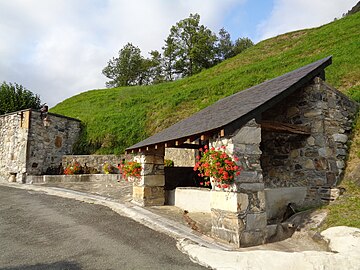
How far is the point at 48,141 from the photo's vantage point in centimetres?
1395

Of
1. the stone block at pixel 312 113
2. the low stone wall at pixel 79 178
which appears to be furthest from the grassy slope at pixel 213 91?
the stone block at pixel 312 113

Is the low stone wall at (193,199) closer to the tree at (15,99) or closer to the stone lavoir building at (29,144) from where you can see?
the stone lavoir building at (29,144)

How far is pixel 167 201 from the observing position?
8.91 meters

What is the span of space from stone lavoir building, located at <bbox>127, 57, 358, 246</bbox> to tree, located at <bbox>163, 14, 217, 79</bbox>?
27.7 metres

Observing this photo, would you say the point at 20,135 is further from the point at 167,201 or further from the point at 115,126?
the point at 167,201

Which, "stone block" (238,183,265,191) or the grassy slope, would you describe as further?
the grassy slope

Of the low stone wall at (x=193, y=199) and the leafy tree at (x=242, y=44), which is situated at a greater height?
the leafy tree at (x=242, y=44)

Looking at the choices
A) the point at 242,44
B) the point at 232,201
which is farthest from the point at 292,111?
the point at 242,44

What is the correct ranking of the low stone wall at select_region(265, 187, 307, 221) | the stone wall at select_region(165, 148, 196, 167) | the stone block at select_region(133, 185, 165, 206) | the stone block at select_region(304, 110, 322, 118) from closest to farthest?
the low stone wall at select_region(265, 187, 307, 221) < the stone block at select_region(304, 110, 322, 118) < the stone block at select_region(133, 185, 165, 206) < the stone wall at select_region(165, 148, 196, 167)

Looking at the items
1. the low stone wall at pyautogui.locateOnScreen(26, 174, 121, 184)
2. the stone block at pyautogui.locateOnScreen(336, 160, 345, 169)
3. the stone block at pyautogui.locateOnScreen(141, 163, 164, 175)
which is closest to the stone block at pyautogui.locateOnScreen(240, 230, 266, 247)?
the stone block at pyautogui.locateOnScreen(336, 160, 345, 169)

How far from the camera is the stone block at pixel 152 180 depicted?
830cm

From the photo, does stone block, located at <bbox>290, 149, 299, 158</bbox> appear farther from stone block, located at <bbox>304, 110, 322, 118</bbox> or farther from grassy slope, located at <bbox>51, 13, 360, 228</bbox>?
grassy slope, located at <bbox>51, 13, 360, 228</bbox>

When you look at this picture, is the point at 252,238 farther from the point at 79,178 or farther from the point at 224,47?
the point at 224,47

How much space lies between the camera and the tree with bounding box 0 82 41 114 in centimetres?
1791
